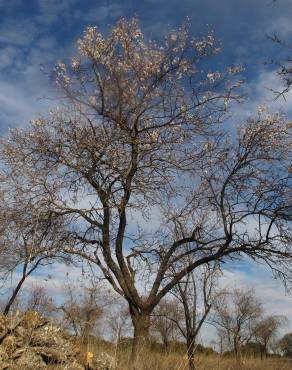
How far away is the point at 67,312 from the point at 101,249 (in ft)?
30.4

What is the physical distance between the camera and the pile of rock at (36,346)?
7820 mm

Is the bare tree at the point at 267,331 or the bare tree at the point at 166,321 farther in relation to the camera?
the bare tree at the point at 267,331

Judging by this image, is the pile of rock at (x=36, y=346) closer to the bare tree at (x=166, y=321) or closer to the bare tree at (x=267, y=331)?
the bare tree at (x=166, y=321)

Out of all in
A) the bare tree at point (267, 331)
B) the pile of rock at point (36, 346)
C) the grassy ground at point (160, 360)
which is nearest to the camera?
the grassy ground at point (160, 360)

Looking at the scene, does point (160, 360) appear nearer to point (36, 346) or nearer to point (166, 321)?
point (36, 346)

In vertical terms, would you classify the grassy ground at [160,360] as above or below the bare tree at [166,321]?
below

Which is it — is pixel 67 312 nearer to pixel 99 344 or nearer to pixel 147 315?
pixel 99 344

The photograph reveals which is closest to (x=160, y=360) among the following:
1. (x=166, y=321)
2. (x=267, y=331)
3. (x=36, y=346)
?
(x=36, y=346)

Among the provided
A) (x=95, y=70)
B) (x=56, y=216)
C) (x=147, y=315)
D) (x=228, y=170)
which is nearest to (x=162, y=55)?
(x=95, y=70)

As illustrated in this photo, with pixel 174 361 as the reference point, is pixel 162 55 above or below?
above

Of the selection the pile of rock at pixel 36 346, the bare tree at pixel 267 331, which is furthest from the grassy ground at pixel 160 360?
the bare tree at pixel 267 331

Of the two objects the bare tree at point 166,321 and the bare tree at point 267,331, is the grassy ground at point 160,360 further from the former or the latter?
the bare tree at point 267,331

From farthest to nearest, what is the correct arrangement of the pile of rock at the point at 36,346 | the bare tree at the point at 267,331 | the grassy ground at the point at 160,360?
the bare tree at the point at 267,331, the pile of rock at the point at 36,346, the grassy ground at the point at 160,360

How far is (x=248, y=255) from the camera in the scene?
15906 millimetres
